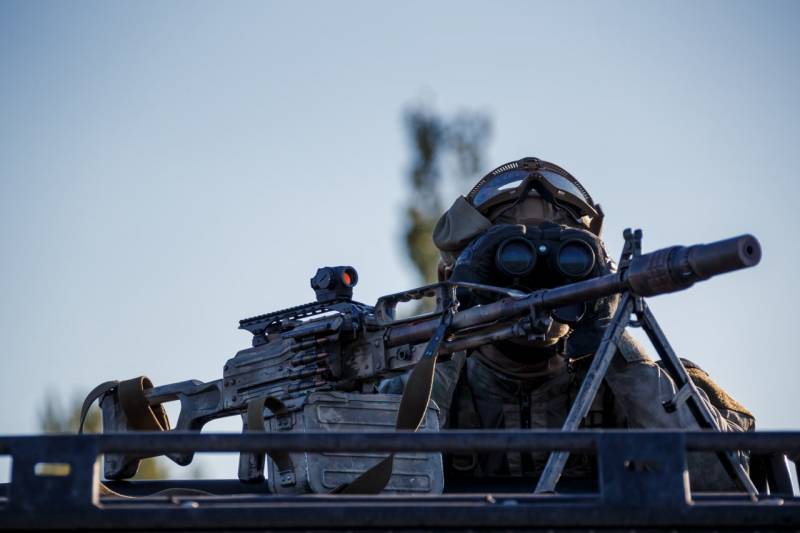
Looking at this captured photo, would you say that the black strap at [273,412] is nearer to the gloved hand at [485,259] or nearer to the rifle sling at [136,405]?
the gloved hand at [485,259]

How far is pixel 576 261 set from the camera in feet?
29.0

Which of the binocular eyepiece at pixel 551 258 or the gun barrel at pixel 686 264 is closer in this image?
the gun barrel at pixel 686 264

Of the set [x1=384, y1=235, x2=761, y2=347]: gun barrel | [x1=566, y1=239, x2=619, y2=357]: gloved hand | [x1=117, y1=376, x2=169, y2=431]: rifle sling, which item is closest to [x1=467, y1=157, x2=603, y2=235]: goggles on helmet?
[x1=566, y1=239, x2=619, y2=357]: gloved hand

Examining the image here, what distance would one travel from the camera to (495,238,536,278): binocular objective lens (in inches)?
348

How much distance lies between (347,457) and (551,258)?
1.81m

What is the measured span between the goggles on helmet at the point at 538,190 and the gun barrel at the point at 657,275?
1.80m

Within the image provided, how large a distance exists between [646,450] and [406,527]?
87 cm

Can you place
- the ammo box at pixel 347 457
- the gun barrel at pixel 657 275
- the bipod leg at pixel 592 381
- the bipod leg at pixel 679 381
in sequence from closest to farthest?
1. the bipod leg at pixel 592 381
2. the gun barrel at pixel 657 275
3. the bipod leg at pixel 679 381
4. the ammo box at pixel 347 457

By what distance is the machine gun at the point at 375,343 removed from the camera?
6.91 metres

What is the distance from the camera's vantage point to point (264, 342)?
9.86 meters

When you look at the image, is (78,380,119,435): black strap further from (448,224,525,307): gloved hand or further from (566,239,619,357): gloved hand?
(566,239,619,357): gloved hand

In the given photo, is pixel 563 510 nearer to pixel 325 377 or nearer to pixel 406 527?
pixel 406 527

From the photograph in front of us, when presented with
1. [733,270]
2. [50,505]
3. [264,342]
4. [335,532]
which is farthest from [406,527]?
[264,342]

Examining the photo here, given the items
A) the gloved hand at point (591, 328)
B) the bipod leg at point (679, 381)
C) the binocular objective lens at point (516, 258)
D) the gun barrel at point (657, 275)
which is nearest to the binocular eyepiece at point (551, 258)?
the binocular objective lens at point (516, 258)
